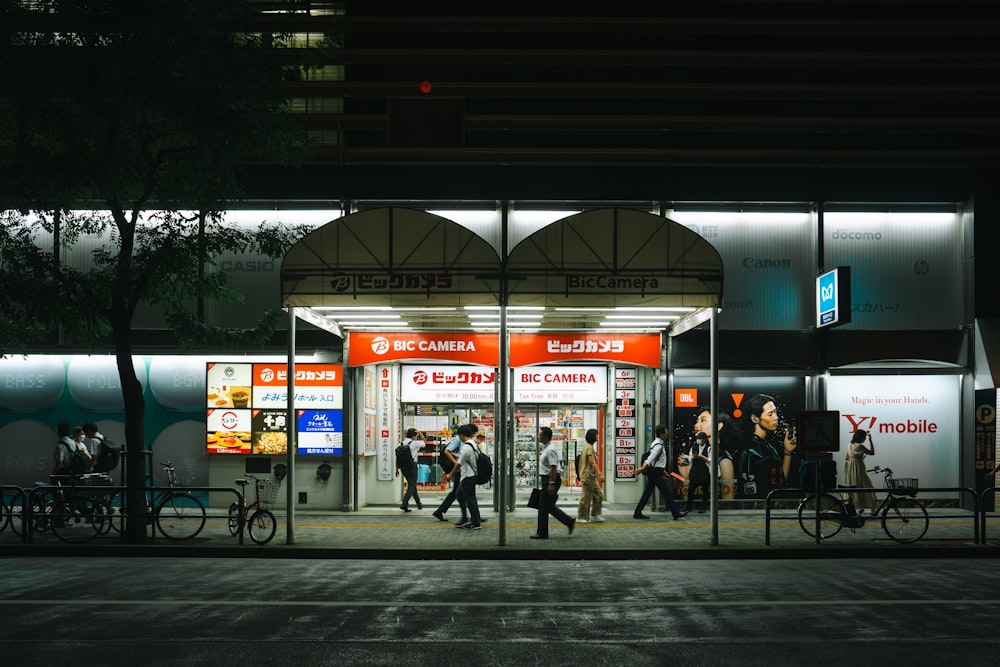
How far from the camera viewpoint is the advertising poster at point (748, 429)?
61.0 feet

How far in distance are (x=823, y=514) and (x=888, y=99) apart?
10.4 meters

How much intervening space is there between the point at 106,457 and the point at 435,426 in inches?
269

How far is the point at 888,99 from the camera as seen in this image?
19609 mm

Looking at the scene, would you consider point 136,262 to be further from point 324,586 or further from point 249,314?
point 324,586

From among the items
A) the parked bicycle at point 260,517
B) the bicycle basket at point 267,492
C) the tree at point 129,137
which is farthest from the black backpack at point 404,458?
the tree at point 129,137

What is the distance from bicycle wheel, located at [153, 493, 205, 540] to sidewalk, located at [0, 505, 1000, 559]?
22cm

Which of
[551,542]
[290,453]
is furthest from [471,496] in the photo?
[290,453]

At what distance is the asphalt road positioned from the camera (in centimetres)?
733

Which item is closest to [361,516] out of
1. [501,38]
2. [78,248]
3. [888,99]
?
[78,248]

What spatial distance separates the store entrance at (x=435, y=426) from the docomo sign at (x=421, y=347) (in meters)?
1.69

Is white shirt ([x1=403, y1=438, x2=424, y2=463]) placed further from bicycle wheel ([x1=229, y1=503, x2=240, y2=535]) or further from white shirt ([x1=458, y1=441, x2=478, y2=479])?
bicycle wheel ([x1=229, y1=503, x2=240, y2=535])

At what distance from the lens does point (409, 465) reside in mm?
17891

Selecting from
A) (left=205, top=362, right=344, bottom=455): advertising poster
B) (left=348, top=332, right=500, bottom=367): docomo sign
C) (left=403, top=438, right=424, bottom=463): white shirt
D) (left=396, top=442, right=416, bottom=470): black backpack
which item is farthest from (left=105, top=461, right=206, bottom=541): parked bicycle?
(left=403, top=438, right=424, bottom=463): white shirt

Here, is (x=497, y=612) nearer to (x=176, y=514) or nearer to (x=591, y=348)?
(x=176, y=514)
